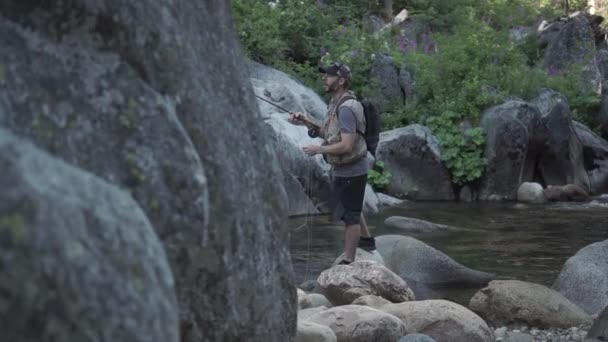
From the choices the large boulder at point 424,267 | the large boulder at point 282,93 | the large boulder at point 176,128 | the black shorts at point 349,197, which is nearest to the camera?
the large boulder at point 176,128

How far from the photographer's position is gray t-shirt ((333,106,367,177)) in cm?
831

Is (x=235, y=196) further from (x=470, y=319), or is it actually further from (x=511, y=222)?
(x=511, y=222)

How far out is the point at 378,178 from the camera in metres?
17.8

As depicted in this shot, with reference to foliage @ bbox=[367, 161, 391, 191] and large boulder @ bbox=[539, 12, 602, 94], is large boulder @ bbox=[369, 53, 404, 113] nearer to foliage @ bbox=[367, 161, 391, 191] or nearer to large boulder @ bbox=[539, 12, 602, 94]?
foliage @ bbox=[367, 161, 391, 191]

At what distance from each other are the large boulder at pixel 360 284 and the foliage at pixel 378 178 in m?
9.91

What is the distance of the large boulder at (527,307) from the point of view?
7.59 m

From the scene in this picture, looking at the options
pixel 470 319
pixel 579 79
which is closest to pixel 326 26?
pixel 579 79

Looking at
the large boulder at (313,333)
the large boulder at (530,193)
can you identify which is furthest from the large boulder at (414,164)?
the large boulder at (313,333)

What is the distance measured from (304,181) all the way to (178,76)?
12513 mm

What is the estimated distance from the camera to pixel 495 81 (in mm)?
20484

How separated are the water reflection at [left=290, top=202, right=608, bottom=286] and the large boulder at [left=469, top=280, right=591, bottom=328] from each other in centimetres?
163

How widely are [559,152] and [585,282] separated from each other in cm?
1119

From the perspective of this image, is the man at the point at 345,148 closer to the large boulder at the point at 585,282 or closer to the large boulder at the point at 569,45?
the large boulder at the point at 585,282

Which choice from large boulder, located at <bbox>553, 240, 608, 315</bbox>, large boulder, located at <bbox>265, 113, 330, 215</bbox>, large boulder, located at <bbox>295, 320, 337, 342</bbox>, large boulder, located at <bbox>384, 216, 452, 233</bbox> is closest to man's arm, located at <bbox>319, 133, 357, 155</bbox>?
large boulder, located at <bbox>553, 240, 608, 315</bbox>
